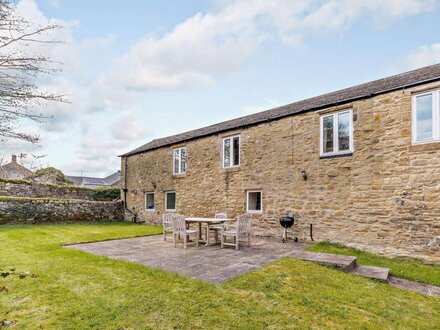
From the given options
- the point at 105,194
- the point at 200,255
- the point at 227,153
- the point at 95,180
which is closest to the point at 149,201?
the point at 105,194

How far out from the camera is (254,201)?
10.5 meters

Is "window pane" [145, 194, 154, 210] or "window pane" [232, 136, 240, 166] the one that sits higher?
"window pane" [232, 136, 240, 166]

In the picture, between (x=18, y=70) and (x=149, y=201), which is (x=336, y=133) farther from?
(x=149, y=201)

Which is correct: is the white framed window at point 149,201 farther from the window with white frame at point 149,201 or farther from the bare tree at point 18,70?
the bare tree at point 18,70

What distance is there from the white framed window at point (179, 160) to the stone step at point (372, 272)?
928cm

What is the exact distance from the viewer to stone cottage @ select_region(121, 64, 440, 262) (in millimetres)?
6703

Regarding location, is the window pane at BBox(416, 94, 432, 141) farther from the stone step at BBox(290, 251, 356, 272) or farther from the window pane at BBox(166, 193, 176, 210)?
the window pane at BBox(166, 193, 176, 210)

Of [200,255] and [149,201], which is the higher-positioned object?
[149,201]

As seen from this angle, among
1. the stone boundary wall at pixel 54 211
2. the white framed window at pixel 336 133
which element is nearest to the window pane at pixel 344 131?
the white framed window at pixel 336 133

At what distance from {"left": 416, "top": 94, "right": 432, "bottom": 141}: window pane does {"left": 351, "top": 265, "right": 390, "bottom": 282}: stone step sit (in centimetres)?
353

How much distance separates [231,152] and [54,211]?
32.3ft

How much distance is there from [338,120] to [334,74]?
10.9 ft

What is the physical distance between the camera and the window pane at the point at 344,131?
26.8ft

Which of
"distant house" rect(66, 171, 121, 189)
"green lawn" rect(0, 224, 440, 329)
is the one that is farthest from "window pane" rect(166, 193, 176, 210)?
"distant house" rect(66, 171, 121, 189)
